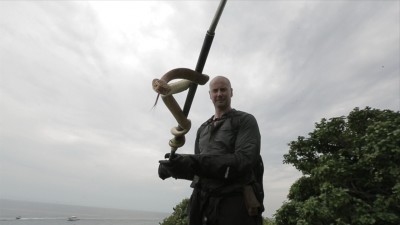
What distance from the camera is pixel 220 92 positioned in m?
3.14

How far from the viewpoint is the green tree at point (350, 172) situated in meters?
10.9

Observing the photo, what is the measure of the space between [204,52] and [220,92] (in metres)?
1.19

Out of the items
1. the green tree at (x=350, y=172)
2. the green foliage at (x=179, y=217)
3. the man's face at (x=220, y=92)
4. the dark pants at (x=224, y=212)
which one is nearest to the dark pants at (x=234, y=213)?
the dark pants at (x=224, y=212)

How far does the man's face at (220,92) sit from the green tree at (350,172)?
10.0 m

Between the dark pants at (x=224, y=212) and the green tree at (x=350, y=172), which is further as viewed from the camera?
the green tree at (x=350, y=172)

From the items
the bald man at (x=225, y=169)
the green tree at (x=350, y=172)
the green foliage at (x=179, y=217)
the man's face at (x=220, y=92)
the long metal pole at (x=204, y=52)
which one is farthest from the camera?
the green foliage at (x=179, y=217)

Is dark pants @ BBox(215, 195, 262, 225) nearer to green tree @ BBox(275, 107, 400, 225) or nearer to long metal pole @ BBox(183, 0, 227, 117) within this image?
long metal pole @ BBox(183, 0, 227, 117)

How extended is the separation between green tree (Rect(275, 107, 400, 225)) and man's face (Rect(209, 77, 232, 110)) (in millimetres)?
10031

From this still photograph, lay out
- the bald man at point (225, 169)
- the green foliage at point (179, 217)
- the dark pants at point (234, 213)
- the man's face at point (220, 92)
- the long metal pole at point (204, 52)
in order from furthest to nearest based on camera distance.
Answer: the green foliage at point (179, 217) < the man's face at point (220, 92) < the dark pants at point (234, 213) < the bald man at point (225, 169) < the long metal pole at point (204, 52)

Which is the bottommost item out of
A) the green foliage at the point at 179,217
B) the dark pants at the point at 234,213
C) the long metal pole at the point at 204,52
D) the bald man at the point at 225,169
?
the green foliage at the point at 179,217

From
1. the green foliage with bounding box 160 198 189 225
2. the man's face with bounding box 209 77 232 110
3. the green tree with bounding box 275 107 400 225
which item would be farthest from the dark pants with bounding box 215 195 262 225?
the green foliage with bounding box 160 198 189 225

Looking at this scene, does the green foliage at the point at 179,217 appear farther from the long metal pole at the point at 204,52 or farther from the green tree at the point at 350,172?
the long metal pole at the point at 204,52

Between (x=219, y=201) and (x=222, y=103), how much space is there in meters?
1.04

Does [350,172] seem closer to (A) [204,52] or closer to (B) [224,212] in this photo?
(B) [224,212]
